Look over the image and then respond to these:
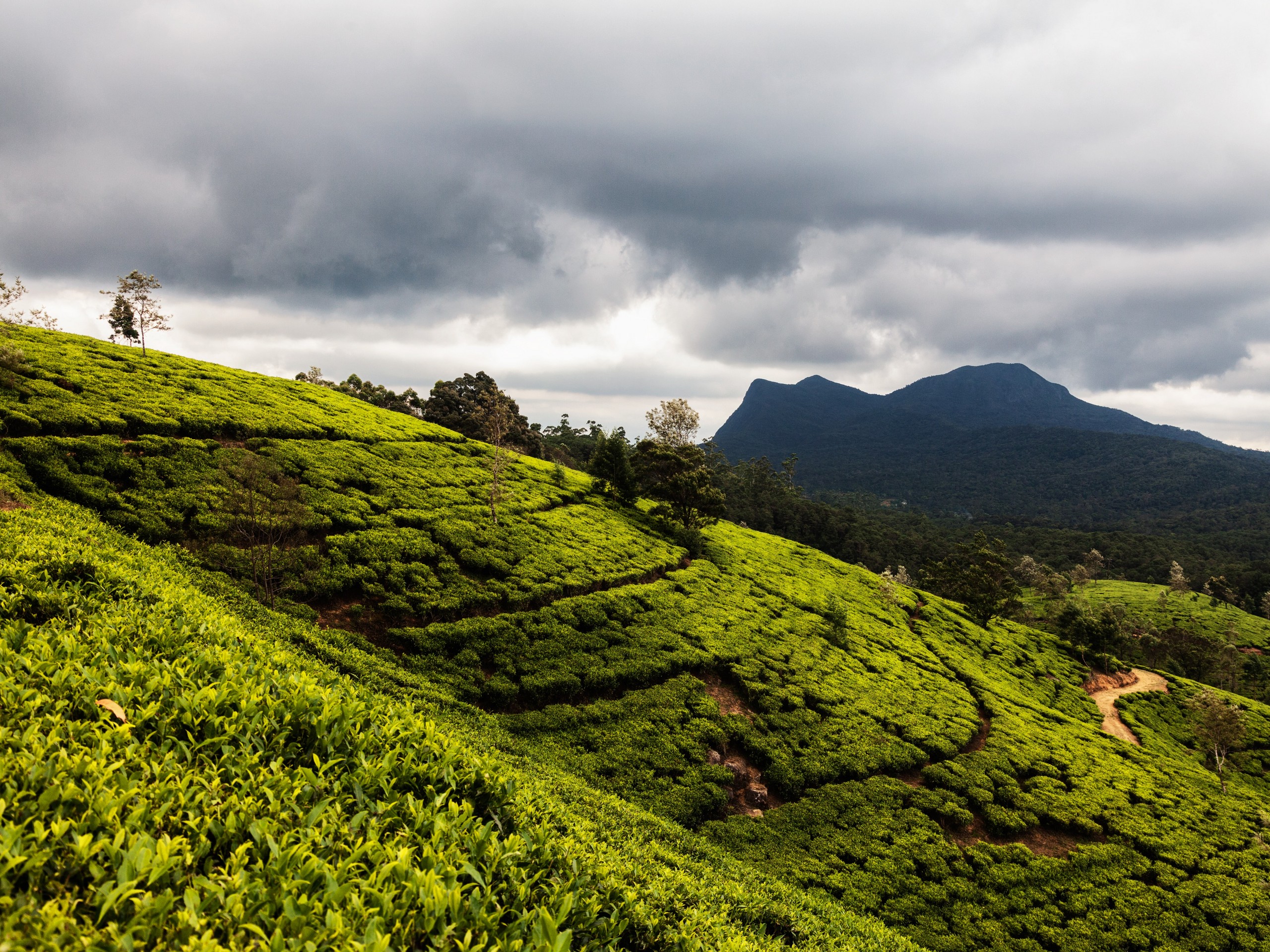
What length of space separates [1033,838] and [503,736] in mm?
19068

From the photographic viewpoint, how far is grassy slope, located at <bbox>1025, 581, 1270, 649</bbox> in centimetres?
6994

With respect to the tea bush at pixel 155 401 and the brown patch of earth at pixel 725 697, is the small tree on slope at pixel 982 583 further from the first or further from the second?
the tea bush at pixel 155 401

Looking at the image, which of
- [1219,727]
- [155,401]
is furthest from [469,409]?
[1219,727]

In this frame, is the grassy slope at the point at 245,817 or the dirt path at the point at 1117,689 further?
the dirt path at the point at 1117,689

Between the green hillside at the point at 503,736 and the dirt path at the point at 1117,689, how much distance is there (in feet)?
4.53

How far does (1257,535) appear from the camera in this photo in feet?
501

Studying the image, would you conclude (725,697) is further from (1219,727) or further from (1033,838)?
(1219,727)

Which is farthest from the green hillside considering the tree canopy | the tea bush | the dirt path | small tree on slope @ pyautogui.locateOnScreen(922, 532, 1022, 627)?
the tree canopy

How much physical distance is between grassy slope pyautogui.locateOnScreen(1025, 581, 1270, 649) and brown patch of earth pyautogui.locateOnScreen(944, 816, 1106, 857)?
60081 mm

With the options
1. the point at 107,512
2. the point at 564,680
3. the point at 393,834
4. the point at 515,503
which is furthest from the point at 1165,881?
the point at 107,512

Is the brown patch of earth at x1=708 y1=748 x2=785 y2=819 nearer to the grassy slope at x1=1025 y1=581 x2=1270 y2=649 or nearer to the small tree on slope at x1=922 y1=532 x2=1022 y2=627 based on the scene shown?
the small tree on slope at x1=922 y1=532 x2=1022 y2=627

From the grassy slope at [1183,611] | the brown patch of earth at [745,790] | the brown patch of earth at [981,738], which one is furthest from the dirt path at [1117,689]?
the brown patch of earth at [745,790]

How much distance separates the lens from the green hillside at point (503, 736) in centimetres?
401

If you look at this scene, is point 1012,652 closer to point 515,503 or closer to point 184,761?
point 515,503
